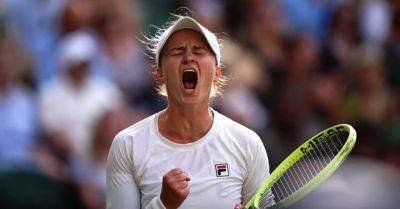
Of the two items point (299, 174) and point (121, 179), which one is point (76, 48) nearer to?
point (299, 174)

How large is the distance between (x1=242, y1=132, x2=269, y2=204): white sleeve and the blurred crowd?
8.68ft

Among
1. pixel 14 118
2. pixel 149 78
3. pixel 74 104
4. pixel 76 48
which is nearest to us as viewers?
pixel 14 118

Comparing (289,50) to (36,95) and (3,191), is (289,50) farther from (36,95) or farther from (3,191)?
(3,191)

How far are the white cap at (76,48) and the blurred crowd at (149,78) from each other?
11mm

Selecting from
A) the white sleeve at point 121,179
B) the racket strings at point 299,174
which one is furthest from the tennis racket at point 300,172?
the white sleeve at point 121,179

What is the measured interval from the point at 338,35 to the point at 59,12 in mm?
2565

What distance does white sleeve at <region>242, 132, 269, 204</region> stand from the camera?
465 centimetres

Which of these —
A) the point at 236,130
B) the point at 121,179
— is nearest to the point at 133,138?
the point at 121,179

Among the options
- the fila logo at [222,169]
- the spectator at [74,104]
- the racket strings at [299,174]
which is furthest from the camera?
the spectator at [74,104]

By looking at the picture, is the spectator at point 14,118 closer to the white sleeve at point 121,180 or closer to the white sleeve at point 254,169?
the white sleeve at point 121,180

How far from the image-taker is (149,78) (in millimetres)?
8117

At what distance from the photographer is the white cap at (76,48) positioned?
7840 millimetres

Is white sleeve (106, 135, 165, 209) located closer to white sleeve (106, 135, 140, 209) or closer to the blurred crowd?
white sleeve (106, 135, 140, 209)

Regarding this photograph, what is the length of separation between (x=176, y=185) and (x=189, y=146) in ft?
1.22
